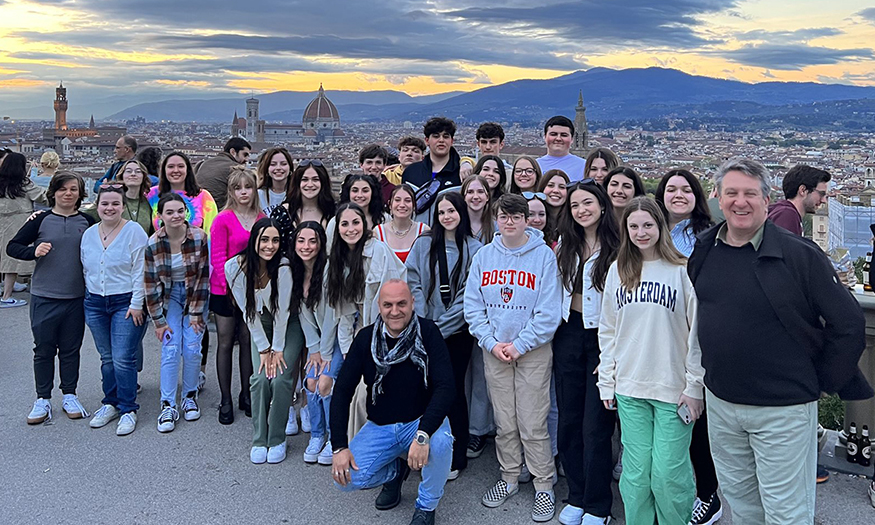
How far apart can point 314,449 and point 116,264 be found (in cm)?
166

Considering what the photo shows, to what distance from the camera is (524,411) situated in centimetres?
323

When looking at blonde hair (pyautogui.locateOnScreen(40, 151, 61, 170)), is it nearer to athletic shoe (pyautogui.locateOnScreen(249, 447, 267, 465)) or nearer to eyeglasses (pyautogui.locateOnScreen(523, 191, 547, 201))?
athletic shoe (pyautogui.locateOnScreen(249, 447, 267, 465))

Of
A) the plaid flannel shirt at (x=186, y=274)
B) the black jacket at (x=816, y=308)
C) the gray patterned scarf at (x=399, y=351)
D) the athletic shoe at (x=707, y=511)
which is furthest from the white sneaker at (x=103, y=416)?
the black jacket at (x=816, y=308)

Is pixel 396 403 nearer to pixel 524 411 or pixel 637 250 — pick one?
pixel 524 411

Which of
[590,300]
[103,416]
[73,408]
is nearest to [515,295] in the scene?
[590,300]

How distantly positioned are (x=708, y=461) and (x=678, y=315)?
2.66ft

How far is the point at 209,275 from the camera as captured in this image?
4230 millimetres

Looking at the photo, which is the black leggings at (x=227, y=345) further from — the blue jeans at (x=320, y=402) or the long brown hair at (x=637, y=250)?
the long brown hair at (x=637, y=250)

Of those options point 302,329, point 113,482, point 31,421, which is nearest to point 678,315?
point 302,329

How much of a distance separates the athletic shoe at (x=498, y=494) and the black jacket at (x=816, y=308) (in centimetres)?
149

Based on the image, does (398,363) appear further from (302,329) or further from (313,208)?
(313,208)

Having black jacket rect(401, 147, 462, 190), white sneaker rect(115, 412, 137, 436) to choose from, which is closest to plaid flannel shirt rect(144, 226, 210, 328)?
white sneaker rect(115, 412, 137, 436)

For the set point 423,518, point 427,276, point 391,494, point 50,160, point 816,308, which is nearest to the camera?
point 816,308

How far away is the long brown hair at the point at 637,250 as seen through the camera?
107 inches
